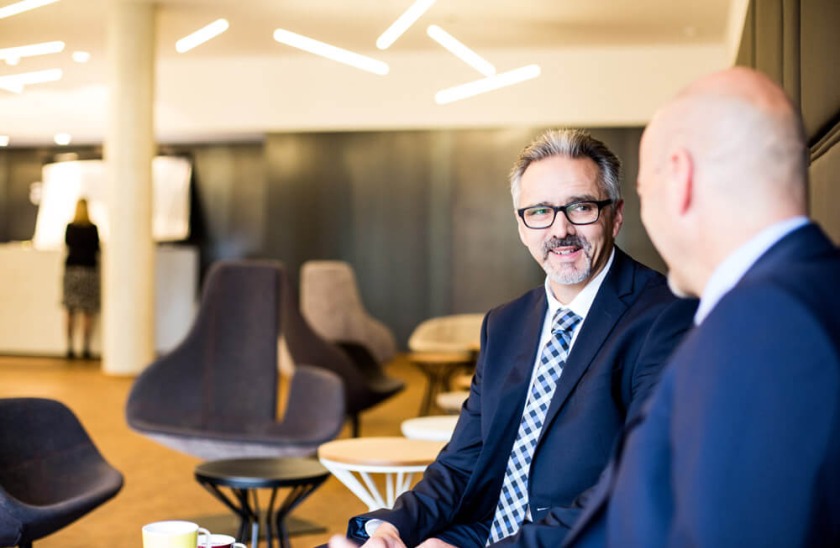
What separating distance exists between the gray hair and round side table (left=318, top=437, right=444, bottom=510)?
135 cm

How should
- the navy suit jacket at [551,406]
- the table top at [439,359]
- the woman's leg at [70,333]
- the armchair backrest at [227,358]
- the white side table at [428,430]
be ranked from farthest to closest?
1. the woman's leg at [70,333]
2. the table top at [439,359]
3. the armchair backrest at [227,358]
4. the white side table at [428,430]
5. the navy suit jacket at [551,406]

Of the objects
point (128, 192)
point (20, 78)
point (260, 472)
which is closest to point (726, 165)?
point (260, 472)

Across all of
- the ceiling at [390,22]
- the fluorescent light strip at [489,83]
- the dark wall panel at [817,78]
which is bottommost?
the dark wall panel at [817,78]

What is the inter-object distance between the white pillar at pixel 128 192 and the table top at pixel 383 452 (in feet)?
21.9

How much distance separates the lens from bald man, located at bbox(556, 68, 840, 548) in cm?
106

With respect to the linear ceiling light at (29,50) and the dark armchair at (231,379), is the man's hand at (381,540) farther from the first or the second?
the linear ceiling light at (29,50)

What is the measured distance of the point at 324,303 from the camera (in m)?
7.45

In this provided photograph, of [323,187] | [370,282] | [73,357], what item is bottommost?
[73,357]

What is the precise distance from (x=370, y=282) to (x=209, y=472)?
8776 mm

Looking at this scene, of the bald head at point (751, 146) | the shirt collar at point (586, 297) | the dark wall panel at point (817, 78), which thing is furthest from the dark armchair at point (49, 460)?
the bald head at point (751, 146)

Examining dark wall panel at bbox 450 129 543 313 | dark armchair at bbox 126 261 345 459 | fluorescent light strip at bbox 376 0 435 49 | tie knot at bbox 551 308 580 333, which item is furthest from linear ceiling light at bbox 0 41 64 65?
tie knot at bbox 551 308 580 333

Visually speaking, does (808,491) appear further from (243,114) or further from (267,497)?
(243,114)

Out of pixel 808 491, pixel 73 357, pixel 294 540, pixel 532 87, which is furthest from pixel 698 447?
pixel 73 357

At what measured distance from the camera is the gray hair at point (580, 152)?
2.27 metres
